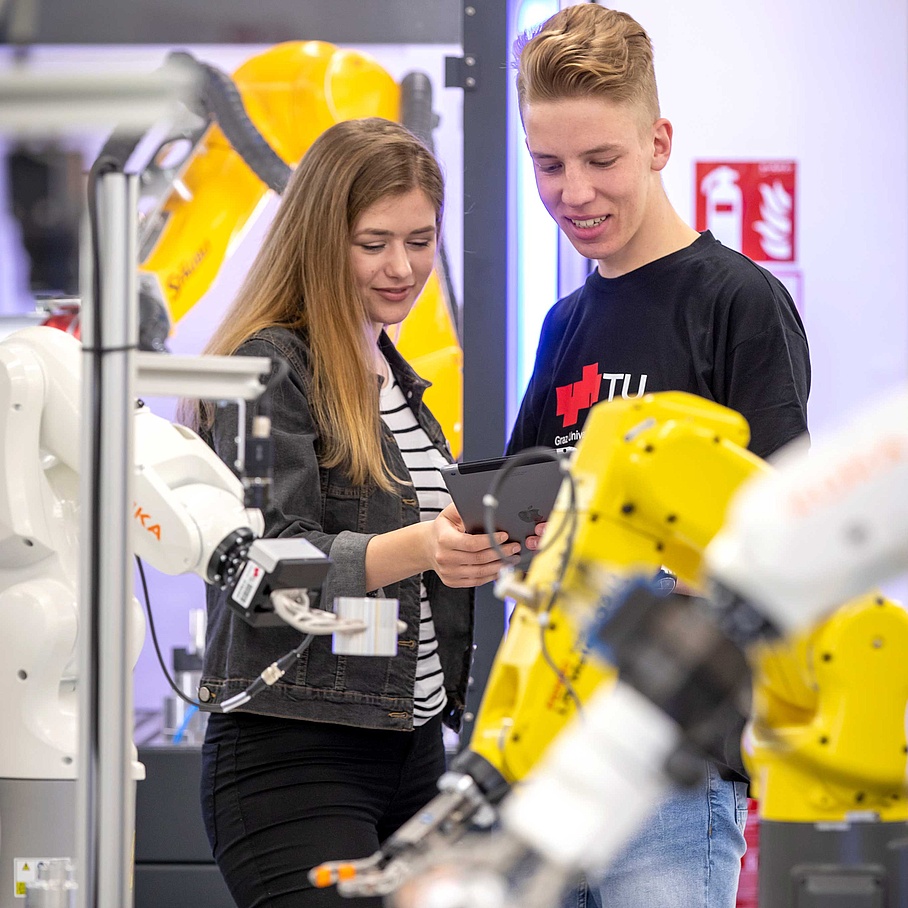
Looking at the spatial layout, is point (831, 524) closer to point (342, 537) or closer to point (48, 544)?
point (342, 537)

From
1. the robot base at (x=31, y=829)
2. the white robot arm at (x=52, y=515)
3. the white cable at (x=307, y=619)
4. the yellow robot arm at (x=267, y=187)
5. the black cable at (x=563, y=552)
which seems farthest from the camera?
the yellow robot arm at (x=267, y=187)

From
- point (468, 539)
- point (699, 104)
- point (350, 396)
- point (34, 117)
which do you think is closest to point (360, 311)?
point (350, 396)

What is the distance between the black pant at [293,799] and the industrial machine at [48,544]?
0.48 feet

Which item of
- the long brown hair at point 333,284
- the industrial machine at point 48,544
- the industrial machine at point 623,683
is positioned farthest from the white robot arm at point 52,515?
the industrial machine at point 623,683

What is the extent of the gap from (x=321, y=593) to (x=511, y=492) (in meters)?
0.31

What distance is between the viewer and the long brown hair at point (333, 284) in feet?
5.08

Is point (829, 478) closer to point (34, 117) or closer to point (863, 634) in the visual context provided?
point (863, 634)

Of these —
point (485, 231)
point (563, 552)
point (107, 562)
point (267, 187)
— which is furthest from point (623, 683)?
point (267, 187)

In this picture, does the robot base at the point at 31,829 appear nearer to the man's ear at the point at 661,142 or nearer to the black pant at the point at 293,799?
the black pant at the point at 293,799

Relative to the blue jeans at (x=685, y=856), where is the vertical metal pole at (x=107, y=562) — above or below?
above

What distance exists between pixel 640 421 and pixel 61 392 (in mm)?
770

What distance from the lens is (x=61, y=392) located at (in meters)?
1.39

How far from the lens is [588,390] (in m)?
1.54

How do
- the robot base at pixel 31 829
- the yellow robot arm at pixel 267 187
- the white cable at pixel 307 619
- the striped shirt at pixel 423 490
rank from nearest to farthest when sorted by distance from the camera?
the white cable at pixel 307 619
the robot base at pixel 31 829
the striped shirt at pixel 423 490
the yellow robot arm at pixel 267 187
